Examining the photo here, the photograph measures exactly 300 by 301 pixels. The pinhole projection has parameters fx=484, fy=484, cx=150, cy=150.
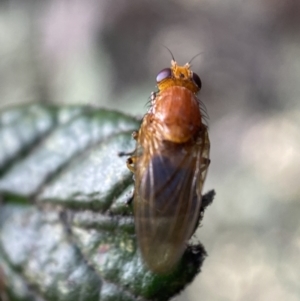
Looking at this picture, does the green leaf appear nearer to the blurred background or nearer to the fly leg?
the fly leg

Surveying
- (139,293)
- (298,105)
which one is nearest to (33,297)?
(139,293)

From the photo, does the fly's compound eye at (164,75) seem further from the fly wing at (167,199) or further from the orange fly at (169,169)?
the fly wing at (167,199)

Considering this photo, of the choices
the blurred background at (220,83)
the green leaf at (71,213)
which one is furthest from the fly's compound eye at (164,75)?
the blurred background at (220,83)

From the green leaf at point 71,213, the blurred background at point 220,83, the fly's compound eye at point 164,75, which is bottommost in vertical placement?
the green leaf at point 71,213

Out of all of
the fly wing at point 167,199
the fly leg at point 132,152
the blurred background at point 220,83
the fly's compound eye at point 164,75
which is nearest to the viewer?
the fly wing at point 167,199

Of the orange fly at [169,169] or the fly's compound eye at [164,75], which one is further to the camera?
the fly's compound eye at [164,75]

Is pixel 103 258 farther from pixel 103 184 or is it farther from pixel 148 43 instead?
pixel 148 43

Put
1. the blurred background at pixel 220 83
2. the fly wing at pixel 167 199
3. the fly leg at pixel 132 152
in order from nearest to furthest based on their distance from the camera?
the fly wing at pixel 167 199 → the fly leg at pixel 132 152 → the blurred background at pixel 220 83
